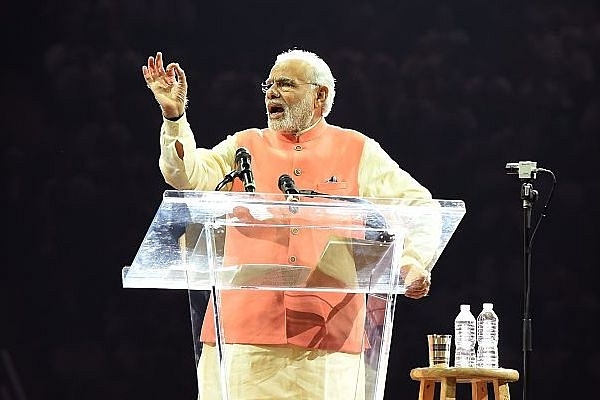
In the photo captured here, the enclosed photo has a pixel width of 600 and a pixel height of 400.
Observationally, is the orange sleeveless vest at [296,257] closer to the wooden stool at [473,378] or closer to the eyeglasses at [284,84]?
the eyeglasses at [284,84]

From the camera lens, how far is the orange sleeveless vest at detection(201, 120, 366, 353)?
83.8 inches

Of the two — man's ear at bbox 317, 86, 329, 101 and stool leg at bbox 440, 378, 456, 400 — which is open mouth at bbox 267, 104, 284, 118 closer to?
man's ear at bbox 317, 86, 329, 101

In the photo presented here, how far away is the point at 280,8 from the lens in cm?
498

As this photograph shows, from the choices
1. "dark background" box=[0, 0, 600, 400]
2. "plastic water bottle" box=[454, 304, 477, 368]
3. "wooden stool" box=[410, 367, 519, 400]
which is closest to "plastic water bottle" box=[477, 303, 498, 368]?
"plastic water bottle" box=[454, 304, 477, 368]

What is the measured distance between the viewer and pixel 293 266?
2.14 meters

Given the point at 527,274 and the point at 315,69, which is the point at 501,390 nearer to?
the point at 527,274

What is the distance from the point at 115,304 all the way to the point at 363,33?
5.44ft

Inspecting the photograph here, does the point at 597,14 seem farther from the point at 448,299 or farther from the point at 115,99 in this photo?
the point at 115,99

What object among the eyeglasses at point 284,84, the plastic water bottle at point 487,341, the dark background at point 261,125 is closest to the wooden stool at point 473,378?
the plastic water bottle at point 487,341

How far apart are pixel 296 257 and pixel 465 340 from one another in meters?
1.86

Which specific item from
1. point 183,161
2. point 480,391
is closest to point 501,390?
point 480,391

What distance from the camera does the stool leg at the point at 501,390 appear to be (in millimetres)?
3494

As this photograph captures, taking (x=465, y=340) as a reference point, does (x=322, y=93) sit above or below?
above

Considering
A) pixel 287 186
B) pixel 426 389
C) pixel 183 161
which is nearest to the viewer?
pixel 287 186
